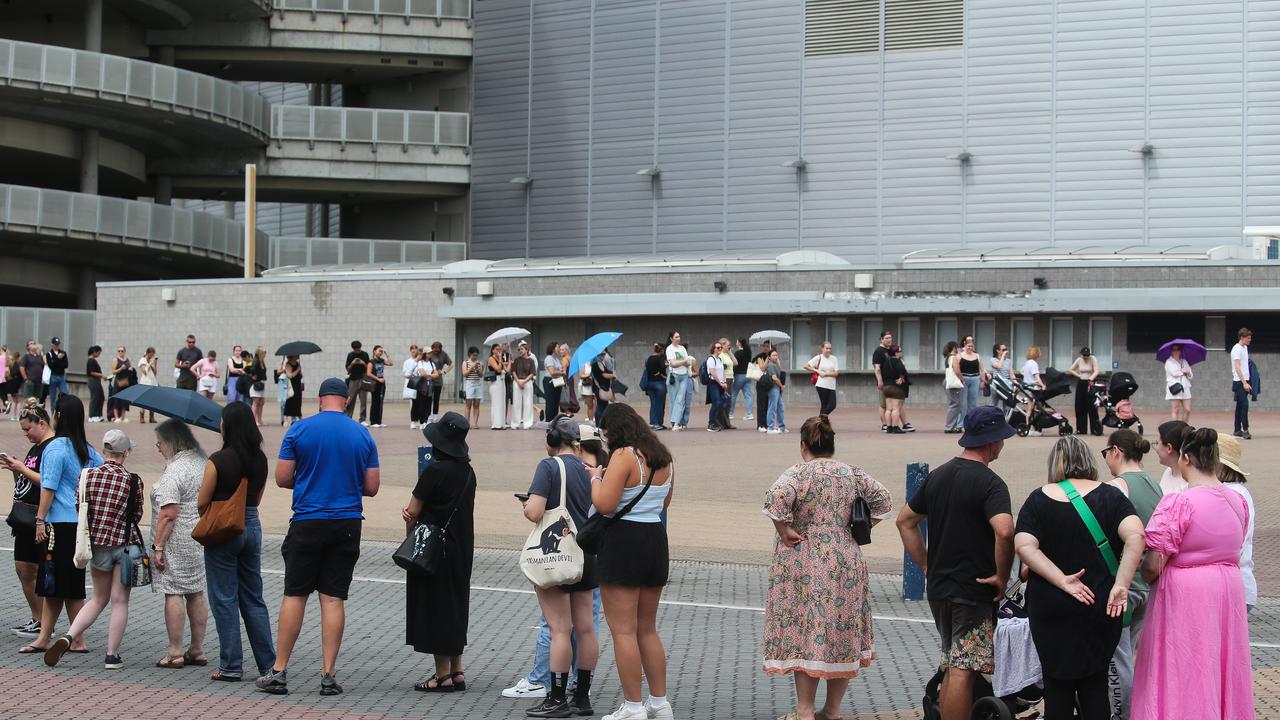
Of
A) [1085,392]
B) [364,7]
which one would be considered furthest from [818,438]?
[364,7]

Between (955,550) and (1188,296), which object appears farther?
(1188,296)

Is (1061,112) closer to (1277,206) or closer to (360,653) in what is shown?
(1277,206)

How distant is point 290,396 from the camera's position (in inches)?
1021

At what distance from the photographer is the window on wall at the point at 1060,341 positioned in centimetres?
3366

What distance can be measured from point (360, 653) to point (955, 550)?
4.33 metres

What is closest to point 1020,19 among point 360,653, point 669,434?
point 669,434

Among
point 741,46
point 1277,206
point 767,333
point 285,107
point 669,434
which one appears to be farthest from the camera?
point 285,107

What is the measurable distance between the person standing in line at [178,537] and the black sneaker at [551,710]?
2.41 meters

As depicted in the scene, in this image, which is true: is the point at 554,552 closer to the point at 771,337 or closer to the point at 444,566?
the point at 444,566

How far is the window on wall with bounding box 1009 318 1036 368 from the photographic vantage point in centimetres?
3388

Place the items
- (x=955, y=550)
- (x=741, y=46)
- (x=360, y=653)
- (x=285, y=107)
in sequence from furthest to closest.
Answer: (x=285, y=107)
(x=741, y=46)
(x=360, y=653)
(x=955, y=550)

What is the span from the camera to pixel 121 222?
4141 cm

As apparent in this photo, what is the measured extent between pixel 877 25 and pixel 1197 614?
3649 centimetres

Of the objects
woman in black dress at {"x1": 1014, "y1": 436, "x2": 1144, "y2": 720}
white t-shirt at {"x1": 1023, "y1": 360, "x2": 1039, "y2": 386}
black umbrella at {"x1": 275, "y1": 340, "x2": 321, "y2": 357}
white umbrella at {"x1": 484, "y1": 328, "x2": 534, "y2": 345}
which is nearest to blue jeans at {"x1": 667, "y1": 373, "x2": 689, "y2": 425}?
white umbrella at {"x1": 484, "y1": 328, "x2": 534, "y2": 345}
